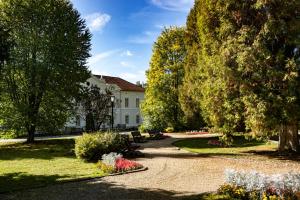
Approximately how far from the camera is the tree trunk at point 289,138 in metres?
22.7

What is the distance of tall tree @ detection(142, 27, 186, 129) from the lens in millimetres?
47656

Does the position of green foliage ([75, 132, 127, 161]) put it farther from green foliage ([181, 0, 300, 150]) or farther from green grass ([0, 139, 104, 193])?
green foliage ([181, 0, 300, 150])

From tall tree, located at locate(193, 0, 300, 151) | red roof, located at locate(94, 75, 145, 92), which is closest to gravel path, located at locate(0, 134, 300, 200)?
tall tree, located at locate(193, 0, 300, 151)

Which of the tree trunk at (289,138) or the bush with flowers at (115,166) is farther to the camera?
the tree trunk at (289,138)

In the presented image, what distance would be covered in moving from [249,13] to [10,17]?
21.2 metres

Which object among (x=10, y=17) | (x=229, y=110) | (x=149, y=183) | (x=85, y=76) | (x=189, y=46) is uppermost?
(x=10, y=17)

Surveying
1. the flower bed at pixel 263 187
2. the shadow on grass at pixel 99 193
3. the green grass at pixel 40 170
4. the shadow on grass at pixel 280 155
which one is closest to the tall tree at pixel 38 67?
the green grass at pixel 40 170

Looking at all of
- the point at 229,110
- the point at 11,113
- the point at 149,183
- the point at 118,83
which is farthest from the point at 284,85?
the point at 118,83

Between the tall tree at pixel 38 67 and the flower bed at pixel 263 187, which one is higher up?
the tall tree at pixel 38 67

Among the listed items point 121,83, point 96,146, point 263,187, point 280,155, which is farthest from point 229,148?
point 121,83

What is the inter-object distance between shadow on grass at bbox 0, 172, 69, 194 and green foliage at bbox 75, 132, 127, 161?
435 centimetres

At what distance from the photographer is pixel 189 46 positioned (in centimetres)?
3466

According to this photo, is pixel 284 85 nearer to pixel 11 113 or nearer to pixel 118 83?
pixel 11 113

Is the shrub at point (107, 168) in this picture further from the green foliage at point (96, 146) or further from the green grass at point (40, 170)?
the green foliage at point (96, 146)
